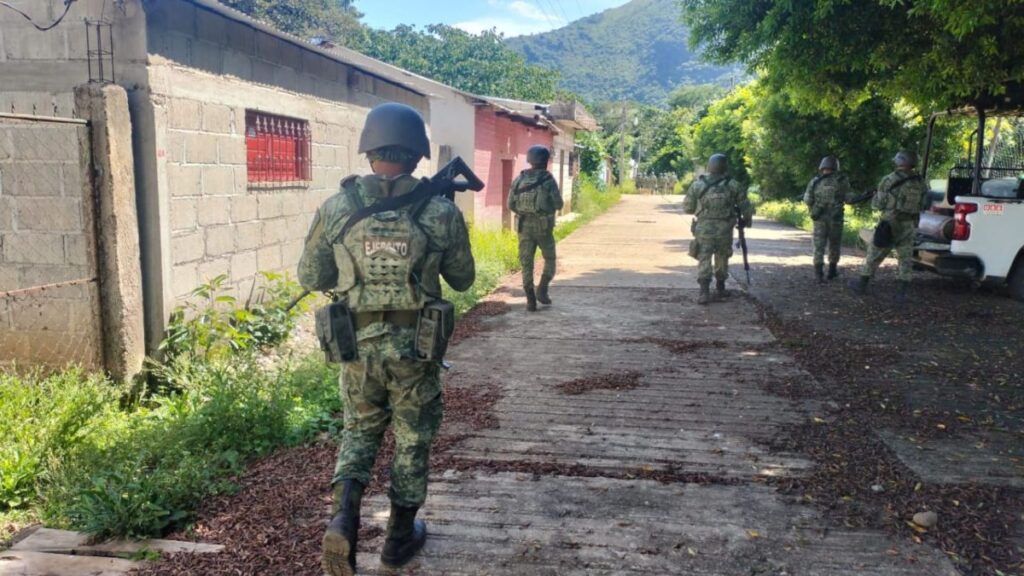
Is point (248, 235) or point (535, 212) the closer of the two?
point (248, 235)

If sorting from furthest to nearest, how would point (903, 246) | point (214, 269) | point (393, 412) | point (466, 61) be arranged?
1. point (466, 61)
2. point (903, 246)
3. point (214, 269)
4. point (393, 412)

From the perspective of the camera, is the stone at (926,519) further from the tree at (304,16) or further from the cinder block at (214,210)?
the tree at (304,16)

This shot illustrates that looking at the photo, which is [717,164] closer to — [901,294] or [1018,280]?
[901,294]

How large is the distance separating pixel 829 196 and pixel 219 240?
7.57 metres

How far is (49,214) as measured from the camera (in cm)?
521

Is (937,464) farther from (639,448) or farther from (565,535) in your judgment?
(565,535)

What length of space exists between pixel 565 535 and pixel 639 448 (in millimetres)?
1181

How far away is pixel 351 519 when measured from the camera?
2824 mm

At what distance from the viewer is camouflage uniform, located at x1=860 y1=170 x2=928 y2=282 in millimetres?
8742

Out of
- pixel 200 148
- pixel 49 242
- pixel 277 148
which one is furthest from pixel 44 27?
pixel 277 148

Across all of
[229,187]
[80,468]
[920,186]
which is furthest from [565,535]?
[920,186]

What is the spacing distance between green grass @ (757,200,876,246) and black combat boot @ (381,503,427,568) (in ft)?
41.6

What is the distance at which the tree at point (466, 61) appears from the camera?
1289 inches

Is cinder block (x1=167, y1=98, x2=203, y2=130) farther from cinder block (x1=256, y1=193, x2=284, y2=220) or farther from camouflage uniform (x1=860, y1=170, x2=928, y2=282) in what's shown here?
camouflage uniform (x1=860, y1=170, x2=928, y2=282)
